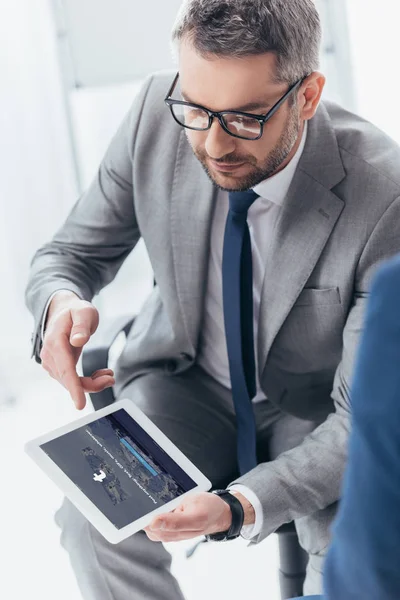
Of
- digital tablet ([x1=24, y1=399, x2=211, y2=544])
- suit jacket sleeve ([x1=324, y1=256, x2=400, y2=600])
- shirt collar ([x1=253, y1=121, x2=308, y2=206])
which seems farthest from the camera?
shirt collar ([x1=253, y1=121, x2=308, y2=206])

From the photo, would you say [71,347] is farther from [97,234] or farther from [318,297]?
[318,297]

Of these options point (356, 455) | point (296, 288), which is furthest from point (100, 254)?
point (356, 455)

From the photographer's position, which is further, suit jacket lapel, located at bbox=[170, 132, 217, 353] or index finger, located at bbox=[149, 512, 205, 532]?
suit jacket lapel, located at bbox=[170, 132, 217, 353]

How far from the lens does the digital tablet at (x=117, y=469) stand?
1413 mm

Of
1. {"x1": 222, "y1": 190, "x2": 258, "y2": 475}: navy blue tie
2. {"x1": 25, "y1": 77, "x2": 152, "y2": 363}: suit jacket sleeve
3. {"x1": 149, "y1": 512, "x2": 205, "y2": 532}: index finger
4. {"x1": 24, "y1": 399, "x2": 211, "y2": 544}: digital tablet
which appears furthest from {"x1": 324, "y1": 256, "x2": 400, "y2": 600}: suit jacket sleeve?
{"x1": 25, "y1": 77, "x2": 152, "y2": 363}: suit jacket sleeve

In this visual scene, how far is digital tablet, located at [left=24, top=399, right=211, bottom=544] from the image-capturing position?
1.41m

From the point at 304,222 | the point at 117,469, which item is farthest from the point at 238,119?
the point at 117,469

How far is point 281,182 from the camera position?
1.64 m

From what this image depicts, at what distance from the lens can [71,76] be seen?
2.87 metres

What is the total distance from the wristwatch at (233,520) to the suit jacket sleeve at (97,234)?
54 centimetres

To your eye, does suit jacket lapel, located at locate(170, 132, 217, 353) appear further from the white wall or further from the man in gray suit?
the white wall

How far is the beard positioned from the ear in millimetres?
23

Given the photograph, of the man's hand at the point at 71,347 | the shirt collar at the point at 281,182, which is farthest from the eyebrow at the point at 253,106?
the man's hand at the point at 71,347

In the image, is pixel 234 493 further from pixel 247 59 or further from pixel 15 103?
pixel 15 103
